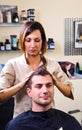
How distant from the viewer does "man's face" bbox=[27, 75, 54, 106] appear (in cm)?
146

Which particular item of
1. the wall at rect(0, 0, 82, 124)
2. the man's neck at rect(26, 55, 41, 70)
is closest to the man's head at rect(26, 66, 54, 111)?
the man's neck at rect(26, 55, 41, 70)

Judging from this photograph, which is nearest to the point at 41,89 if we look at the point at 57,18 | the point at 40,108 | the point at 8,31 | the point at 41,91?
the point at 41,91

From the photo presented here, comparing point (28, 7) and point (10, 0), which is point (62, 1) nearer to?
point (28, 7)

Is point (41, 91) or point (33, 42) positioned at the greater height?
point (33, 42)

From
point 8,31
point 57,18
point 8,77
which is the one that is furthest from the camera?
point 57,18

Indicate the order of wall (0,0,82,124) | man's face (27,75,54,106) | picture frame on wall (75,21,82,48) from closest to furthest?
man's face (27,75,54,106) < wall (0,0,82,124) < picture frame on wall (75,21,82,48)

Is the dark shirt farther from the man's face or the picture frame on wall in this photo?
the picture frame on wall

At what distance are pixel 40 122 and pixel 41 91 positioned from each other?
228 mm

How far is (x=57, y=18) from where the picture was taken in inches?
137

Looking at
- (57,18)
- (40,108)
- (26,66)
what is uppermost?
(57,18)

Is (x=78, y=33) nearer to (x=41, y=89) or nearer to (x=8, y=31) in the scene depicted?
(x=8, y=31)

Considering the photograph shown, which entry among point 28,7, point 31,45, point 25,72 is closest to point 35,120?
point 25,72

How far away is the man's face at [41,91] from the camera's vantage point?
1464mm

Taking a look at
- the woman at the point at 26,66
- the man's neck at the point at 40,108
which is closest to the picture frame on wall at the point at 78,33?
the woman at the point at 26,66
